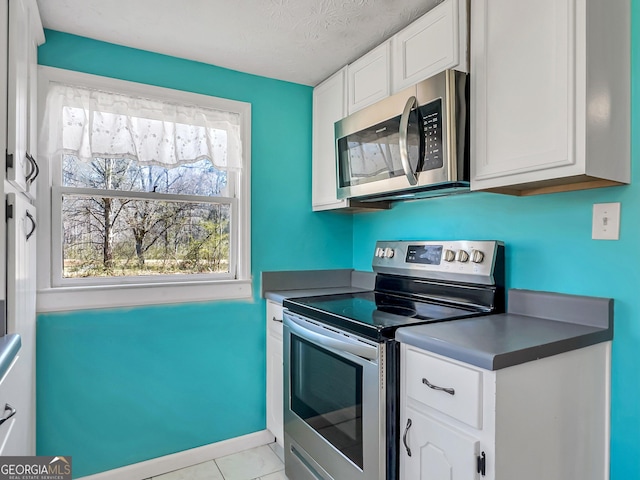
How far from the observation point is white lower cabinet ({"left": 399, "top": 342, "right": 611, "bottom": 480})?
41.4 inches

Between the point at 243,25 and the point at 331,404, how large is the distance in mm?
1729

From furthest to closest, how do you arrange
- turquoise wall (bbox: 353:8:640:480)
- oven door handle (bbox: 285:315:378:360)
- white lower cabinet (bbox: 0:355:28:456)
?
oven door handle (bbox: 285:315:378:360)
turquoise wall (bbox: 353:8:640:480)
white lower cabinet (bbox: 0:355:28:456)

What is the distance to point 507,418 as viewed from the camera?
3.46 ft

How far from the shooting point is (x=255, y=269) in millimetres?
2326

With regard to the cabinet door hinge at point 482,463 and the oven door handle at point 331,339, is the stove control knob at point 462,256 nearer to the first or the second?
the oven door handle at point 331,339

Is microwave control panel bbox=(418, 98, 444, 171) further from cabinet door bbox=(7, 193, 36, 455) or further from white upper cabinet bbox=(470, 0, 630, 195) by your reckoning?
cabinet door bbox=(7, 193, 36, 455)

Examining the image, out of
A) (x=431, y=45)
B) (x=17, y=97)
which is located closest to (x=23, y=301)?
(x=17, y=97)

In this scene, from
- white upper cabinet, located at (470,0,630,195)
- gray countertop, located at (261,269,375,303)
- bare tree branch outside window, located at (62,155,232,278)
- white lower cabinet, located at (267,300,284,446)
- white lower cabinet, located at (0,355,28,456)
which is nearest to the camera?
white lower cabinet, located at (0,355,28,456)

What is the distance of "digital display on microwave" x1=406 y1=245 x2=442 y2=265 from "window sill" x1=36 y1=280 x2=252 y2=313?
0.95m

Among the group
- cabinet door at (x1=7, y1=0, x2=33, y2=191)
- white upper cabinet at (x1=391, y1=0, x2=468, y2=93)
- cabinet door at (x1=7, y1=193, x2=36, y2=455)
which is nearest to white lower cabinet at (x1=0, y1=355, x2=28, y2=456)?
cabinet door at (x1=7, y1=193, x2=36, y2=455)

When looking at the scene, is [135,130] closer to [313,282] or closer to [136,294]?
[136,294]

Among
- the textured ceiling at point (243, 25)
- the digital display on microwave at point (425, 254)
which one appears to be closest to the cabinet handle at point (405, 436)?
the digital display on microwave at point (425, 254)

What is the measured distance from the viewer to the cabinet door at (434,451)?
3.57ft

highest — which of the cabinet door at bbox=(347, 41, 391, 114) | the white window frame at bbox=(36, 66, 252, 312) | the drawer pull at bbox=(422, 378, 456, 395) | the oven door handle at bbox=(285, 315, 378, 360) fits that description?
the cabinet door at bbox=(347, 41, 391, 114)
